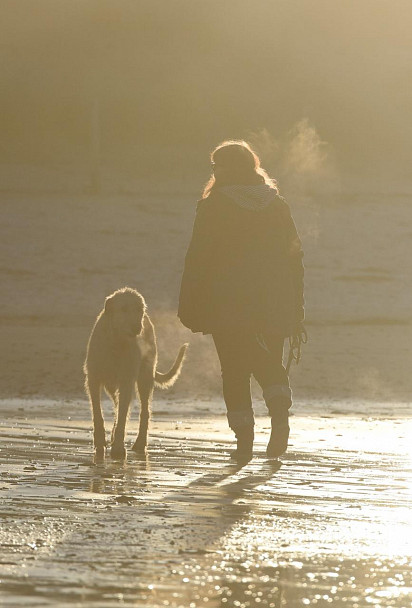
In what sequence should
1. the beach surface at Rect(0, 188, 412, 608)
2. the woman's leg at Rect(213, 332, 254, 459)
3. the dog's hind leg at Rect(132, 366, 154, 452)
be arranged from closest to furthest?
the beach surface at Rect(0, 188, 412, 608)
the woman's leg at Rect(213, 332, 254, 459)
the dog's hind leg at Rect(132, 366, 154, 452)

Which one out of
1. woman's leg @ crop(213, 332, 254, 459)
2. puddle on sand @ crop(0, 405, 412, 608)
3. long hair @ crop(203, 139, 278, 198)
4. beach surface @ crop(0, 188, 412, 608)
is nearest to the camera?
puddle on sand @ crop(0, 405, 412, 608)

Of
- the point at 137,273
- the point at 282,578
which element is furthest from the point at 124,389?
the point at 137,273

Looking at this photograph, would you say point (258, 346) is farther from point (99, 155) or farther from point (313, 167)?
point (313, 167)

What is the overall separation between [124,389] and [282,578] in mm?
4603

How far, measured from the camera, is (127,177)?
31.2m

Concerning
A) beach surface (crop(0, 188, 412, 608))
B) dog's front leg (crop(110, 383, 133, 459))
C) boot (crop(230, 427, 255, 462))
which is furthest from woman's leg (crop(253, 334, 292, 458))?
dog's front leg (crop(110, 383, 133, 459))

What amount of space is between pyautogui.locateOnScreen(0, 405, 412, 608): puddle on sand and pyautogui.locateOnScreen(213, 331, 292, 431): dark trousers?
32 cm

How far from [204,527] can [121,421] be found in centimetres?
317

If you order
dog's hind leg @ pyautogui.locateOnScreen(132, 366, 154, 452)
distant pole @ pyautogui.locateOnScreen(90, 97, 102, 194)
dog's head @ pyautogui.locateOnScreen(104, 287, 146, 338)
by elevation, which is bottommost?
dog's hind leg @ pyautogui.locateOnScreen(132, 366, 154, 452)

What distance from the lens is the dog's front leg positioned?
834 cm

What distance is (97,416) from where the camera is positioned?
28.8 feet

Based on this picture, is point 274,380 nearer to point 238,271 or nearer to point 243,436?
point 243,436

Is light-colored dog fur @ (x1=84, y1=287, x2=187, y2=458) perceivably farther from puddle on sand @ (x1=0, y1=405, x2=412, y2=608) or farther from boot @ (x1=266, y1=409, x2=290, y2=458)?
boot @ (x1=266, y1=409, x2=290, y2=458)

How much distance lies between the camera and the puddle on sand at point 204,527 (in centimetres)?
412
